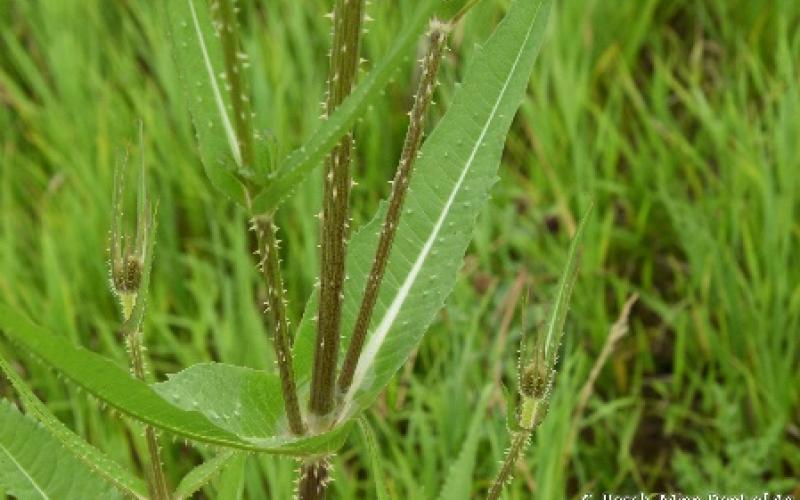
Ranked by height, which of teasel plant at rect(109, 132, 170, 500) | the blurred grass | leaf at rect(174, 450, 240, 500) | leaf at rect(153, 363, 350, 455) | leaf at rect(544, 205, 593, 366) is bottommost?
leaf at rect(174, 450, 240, 500)

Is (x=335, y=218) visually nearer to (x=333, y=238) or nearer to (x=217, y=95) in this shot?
(x=333, y=238)

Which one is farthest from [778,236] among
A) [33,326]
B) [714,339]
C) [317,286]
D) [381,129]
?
[33,326]

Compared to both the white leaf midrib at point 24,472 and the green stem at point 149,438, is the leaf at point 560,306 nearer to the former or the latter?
the green stem at point 149,438

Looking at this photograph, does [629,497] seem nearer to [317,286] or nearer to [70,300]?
[317,286]

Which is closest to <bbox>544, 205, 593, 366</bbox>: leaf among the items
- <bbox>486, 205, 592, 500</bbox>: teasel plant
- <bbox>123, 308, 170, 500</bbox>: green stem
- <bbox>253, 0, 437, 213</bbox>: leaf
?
<bbox>486, 205, 592, 500</bbox>: teasel plant

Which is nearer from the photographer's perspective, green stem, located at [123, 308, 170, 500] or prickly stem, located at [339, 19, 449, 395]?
prickly stem, located at [339, 19, 449, 395]

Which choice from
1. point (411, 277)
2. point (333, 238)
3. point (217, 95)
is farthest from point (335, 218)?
point (411, 277)

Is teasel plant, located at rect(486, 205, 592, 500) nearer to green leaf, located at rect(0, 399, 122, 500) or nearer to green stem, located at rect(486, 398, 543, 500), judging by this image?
green stem, located at rect(486, 398, 543, 500)
